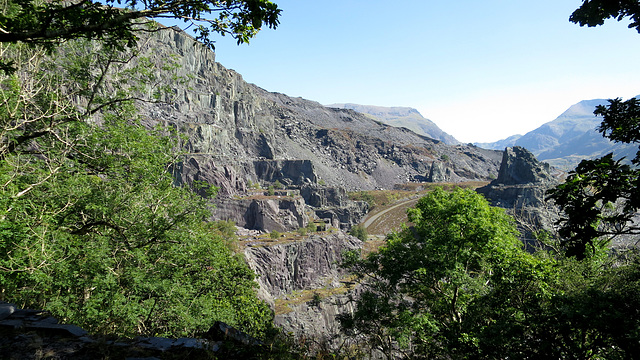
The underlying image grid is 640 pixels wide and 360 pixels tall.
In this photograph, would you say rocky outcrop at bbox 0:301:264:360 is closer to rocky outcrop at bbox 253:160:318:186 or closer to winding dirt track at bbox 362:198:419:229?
winding dirt track at bbox 362:198:419:229

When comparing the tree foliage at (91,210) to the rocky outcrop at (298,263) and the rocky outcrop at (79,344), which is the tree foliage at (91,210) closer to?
the rocky outcrop at (79,344)

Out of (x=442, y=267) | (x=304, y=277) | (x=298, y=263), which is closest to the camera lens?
(x=442, y=267)

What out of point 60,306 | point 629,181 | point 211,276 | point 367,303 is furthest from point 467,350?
point 211,276

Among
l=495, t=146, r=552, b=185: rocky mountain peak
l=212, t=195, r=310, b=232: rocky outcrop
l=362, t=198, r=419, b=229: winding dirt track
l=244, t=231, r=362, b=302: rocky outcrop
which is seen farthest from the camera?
l=495, t=146, r=552, b=185: rocky mountain peak

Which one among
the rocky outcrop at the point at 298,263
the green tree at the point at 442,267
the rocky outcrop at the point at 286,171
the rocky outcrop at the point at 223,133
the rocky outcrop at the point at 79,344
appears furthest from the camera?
the rocky outcrop at the point at 286,171

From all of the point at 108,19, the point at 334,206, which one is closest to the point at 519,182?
the point at 334,206

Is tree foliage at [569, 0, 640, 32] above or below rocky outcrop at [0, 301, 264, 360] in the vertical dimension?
above

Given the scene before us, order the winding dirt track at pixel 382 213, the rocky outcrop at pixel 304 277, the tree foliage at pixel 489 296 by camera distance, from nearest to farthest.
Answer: the tree foliage at pixel 489 296 → the rocky outcrop at pixel 304 277 → the winding dirt track at pixel 382 213

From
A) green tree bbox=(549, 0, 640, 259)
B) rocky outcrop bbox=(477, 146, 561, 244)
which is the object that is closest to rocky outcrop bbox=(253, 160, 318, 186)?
rocky outcrop bbox=(477, 146, 561, 244)

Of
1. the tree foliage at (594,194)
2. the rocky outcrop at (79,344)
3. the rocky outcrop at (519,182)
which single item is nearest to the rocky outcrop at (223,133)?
the rocky outcrop at (519,182)

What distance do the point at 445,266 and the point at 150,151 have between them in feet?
51.0

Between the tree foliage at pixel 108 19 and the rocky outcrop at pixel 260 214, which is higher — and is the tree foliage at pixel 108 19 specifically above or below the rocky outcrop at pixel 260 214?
above

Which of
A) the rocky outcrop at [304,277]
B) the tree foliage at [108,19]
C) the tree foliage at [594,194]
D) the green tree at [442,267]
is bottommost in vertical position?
the rocky outcrop at [304,277]

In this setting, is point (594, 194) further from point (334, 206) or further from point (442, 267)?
point (334, 206)
